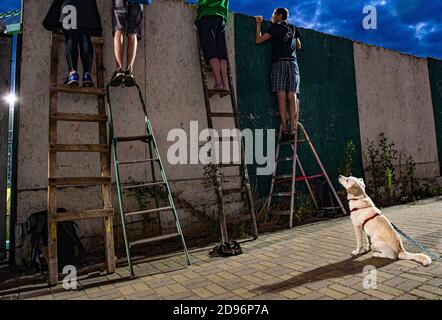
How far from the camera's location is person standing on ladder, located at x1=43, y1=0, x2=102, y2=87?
388 centimetres

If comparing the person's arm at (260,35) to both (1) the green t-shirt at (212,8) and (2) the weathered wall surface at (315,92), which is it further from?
(1) the green t-shirt at (212,8)

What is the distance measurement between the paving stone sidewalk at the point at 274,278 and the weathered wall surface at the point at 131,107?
1316mm

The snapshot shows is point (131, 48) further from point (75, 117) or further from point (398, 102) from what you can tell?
point (398, 102)

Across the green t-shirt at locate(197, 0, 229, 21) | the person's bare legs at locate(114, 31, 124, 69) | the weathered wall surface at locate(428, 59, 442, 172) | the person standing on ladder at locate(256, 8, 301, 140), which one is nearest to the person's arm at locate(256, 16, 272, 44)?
the person standing on ladder at locate(256, 8, 301, 140)

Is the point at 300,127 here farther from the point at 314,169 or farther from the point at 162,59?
the point at 162,59

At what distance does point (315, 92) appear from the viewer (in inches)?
259

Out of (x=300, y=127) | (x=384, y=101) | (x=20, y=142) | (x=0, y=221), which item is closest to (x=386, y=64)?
(x=384, y=101)

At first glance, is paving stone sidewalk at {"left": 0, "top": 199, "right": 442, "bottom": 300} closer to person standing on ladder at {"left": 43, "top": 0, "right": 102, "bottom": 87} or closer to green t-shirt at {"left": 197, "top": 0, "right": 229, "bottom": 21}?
person standing on ladder at {"left": 43, "top": 0, "right": 102, "bottom": 87}

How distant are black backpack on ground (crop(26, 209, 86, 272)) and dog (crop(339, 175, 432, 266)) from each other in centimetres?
328

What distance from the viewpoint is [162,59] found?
16.1 ft

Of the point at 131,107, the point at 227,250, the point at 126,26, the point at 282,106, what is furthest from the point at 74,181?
the point at 282,106

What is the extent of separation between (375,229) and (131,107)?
3.70 m
